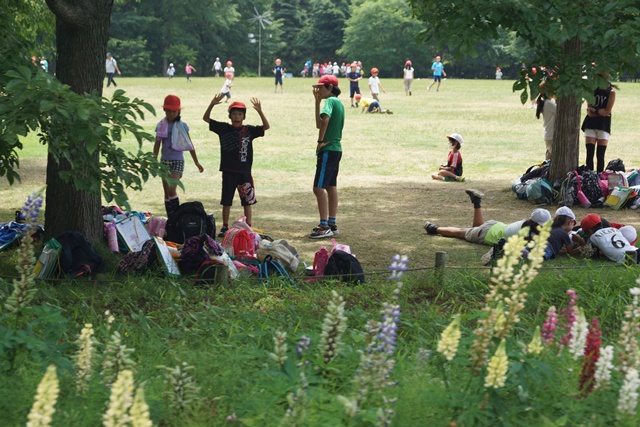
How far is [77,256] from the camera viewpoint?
838cm

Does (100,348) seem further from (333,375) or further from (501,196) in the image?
(501,196)

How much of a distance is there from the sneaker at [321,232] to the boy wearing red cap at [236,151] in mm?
754

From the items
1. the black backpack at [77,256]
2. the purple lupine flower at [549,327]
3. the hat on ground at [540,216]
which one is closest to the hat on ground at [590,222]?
the hat on ground at [540,216]

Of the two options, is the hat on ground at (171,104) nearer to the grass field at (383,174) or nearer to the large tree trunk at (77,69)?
the large tree trunk at (77,69)

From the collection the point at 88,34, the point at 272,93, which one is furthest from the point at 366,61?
the point at 88,34

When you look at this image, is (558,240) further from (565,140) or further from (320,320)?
(565,140)

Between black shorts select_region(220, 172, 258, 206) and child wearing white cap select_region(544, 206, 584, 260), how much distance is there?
3283mm

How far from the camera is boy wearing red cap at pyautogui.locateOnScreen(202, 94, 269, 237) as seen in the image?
34.2 feet

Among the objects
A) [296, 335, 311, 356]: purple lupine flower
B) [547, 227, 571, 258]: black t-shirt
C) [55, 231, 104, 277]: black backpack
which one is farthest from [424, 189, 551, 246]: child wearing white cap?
[296, 335, 311, 356]: purple lupine flower

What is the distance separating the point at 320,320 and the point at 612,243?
3.87 meters

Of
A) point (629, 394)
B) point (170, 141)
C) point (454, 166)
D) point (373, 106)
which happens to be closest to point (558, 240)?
point (170, 141)

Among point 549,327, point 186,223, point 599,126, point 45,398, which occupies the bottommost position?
point 186,223

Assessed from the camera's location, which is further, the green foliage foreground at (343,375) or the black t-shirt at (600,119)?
the black t-shirt at (600,119)

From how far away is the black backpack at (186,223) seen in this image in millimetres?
9383
